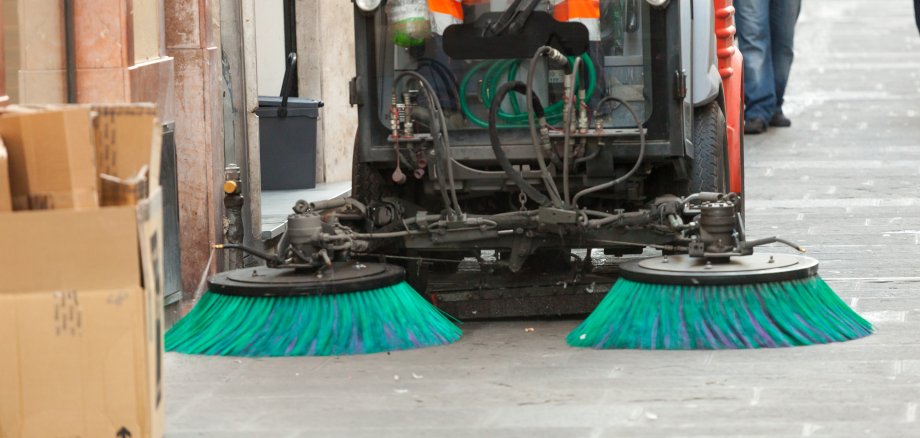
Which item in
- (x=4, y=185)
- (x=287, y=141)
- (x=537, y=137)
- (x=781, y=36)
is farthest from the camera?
(x=781, y=36)

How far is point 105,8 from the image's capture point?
7141mm

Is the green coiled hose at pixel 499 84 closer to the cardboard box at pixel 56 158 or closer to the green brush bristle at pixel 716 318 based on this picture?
the green brush bristle at pixel 716 318

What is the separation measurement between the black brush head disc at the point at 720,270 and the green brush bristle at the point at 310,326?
0.87 m

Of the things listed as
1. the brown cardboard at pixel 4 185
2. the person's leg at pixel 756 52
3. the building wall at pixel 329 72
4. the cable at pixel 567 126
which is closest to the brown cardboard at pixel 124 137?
the brown cardboard at pixel 4 185

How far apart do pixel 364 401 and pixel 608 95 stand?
206 cm

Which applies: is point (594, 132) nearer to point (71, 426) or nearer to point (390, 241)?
point (390, 241)

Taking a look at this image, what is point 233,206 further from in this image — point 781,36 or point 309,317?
point 781,36

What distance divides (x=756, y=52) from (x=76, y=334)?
12.0m

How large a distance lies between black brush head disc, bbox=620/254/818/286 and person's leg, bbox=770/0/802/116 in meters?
9.81

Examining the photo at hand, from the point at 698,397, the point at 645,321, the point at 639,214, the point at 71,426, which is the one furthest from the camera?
the point at 639,214

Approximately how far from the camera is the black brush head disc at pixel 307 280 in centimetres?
635

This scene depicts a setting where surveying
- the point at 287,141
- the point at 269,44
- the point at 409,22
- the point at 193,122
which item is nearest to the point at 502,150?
the point at 409,22

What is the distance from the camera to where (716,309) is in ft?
20.4

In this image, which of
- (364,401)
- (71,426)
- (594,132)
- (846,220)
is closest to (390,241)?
(594,132)
